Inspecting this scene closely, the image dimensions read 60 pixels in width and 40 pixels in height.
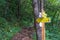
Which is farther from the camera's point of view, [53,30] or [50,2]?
[50,2]

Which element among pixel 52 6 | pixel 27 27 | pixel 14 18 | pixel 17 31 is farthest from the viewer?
pixel 52 6

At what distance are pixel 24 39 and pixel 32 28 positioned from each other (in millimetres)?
2409

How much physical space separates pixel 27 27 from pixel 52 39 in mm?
2564

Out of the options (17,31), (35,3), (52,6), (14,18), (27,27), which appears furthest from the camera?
(52,6)

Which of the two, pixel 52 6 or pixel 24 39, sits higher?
pixel 52 6

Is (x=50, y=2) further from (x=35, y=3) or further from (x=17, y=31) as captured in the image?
(x=35, y=3)

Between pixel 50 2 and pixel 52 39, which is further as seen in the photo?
pixel 50 2

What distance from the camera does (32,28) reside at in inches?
559

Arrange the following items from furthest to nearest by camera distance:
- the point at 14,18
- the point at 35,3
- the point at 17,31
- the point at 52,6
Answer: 1. the point at 52,6
2. the point at 14,18
3. the point at 17,31
4. the point at 35,3

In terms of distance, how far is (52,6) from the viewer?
1734cm

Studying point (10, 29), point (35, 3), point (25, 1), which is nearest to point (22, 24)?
point (10, 29)

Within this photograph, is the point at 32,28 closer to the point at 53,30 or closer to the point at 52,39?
the point at 53,30

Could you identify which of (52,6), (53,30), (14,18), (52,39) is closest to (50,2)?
(52,6)

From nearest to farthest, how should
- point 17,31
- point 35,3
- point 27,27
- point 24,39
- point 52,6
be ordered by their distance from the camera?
point 35,3 < point 24,39 < point 17,31 < point 27,27 < point 52,6
